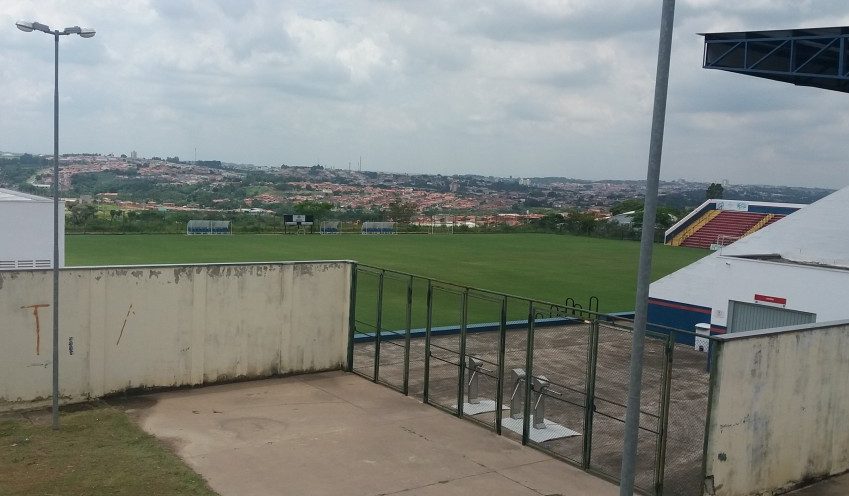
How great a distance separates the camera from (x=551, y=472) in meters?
11.6

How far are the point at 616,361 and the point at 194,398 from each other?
10.2 m

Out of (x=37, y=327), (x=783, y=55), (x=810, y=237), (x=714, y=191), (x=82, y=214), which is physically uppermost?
(x=783, y=55)

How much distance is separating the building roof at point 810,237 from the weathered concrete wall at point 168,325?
1147 centimetres

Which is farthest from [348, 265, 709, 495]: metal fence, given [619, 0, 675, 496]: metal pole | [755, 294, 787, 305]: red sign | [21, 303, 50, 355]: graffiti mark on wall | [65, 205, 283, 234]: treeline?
[65, 205, 283, 234]: treeline

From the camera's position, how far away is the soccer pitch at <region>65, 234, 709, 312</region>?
34.2 meters

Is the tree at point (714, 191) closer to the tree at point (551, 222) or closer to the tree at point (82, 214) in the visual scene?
the tree at point (551, 222)

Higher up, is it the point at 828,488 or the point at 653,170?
the point at 653,170

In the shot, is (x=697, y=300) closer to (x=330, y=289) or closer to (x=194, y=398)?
(x=330, y=289)

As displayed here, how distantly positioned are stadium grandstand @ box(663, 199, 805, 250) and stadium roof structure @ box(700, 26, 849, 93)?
46433 mm

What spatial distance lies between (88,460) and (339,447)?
3.59m

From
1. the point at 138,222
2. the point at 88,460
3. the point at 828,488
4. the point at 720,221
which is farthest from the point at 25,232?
the point at 720,221

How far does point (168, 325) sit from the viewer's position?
48.8 ft

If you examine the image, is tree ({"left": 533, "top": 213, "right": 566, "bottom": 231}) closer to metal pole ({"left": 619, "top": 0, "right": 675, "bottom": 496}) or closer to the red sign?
the red sign

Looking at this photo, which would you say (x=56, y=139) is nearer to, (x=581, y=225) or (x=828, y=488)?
(x=828, y=488)
